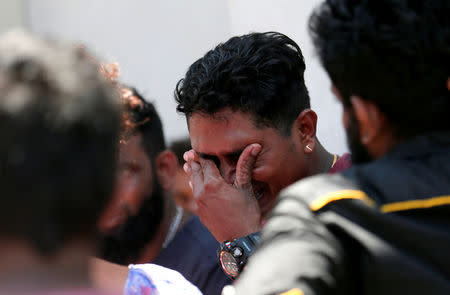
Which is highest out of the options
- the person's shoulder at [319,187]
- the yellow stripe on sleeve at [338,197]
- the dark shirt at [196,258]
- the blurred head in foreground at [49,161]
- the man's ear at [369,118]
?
the blurred head in foreground at [49,161]

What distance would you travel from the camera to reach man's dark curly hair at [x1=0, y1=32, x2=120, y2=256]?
1.03 meters

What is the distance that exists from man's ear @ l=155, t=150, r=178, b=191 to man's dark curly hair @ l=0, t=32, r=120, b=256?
2.62 metres

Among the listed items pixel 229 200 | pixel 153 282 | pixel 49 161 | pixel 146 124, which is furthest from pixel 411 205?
pixel 146 124

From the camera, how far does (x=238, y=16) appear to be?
188 inches

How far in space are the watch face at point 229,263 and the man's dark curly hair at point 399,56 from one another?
0.99 m

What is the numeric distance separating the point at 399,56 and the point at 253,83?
46.6 inches

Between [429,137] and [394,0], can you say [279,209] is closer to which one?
[429,137]

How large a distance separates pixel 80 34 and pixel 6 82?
4.87 meters

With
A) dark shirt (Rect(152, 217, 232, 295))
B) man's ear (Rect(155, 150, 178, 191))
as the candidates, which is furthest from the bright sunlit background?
dark shirt (Rect(152, 217, 232, 295))

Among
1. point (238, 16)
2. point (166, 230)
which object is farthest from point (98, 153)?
point (238, 16)

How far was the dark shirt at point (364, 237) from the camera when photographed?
138 cm

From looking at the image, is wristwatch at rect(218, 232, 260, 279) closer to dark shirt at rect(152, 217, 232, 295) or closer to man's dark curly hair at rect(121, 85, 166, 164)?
dark shirt at rect(152, 217, 232, 295)

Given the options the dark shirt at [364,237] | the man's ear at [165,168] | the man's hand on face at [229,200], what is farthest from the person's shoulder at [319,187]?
the man's ear at [165,168]

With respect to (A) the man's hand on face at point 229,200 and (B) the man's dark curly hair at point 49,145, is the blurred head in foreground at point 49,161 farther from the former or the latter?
(A) the man's hand on face at point 229,200
